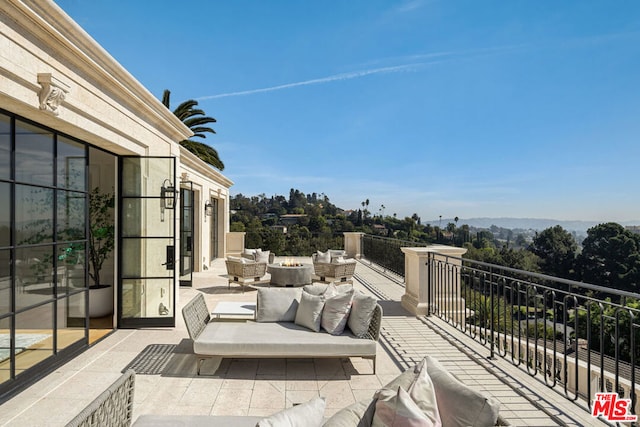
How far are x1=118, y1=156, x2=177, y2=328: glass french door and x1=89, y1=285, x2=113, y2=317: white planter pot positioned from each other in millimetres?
809

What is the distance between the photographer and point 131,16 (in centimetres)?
894

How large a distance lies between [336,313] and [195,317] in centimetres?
155

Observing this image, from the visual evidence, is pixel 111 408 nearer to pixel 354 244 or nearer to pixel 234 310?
pixel 234 310

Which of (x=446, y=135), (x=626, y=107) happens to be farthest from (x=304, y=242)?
(x=626, y=107)

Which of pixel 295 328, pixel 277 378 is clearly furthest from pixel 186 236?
pixel 277 378

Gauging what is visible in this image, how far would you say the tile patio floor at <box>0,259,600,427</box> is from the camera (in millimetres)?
2961

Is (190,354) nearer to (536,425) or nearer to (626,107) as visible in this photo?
(536,425)

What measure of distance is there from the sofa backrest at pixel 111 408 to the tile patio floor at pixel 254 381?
116 cm

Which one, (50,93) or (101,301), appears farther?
(101,301)

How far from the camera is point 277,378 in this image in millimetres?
3609

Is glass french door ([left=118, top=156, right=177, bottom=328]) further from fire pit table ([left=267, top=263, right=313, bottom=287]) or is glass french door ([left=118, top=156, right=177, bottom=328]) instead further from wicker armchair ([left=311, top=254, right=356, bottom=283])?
wicker armchair ([left=311, top=254, right=356, bottom=283])

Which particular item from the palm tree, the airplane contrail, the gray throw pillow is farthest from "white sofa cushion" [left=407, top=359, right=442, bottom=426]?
the airplane contrail

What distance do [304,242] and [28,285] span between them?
51.0ft

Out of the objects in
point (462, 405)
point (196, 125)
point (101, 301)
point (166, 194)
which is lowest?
point (101, 301)
